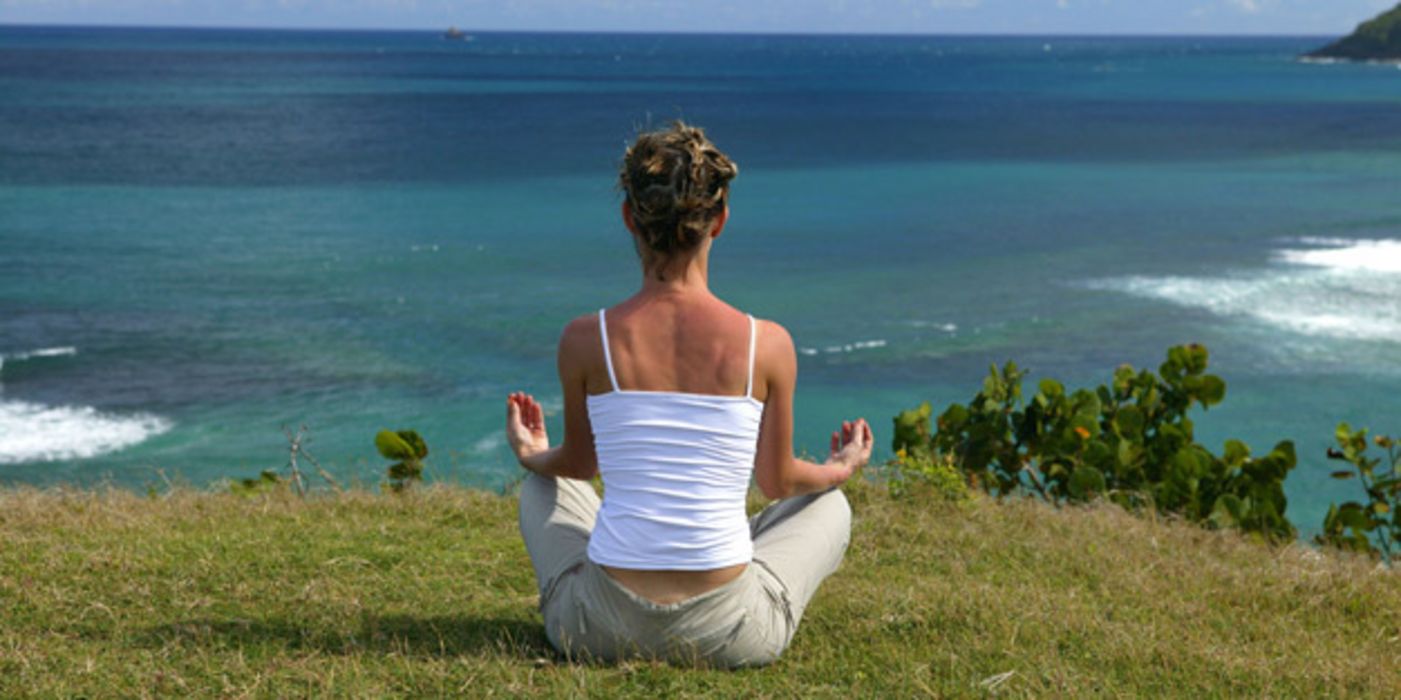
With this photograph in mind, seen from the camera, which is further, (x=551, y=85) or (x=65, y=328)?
(x=551, y=85)

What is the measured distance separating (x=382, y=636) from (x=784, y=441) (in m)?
1.82

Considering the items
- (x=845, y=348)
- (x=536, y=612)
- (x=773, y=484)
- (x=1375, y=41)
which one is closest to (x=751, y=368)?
(x=773, y=484)

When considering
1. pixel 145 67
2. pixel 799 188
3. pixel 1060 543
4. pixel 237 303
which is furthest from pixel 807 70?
pixel 1060 543

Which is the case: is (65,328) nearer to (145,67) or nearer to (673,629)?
(673,629)

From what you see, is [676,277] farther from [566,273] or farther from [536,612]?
[566,273]

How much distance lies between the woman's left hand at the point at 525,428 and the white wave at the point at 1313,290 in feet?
71.1

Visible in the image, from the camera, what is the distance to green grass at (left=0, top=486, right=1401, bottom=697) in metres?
4.81

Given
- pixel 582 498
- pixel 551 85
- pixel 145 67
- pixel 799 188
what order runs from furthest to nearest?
pixel 145 67 → pixel 551 85 → pixel 799 188 → pixel 582 498

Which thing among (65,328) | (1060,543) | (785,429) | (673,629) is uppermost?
(785,429)

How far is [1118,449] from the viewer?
29.9 ft

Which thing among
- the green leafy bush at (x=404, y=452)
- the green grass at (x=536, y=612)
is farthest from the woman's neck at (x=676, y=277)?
the green leafy bush at (x=404, y=452)

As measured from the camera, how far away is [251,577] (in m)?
6.11

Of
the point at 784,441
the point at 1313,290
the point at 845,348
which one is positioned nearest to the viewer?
the point at 784,441

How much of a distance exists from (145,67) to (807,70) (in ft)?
258
